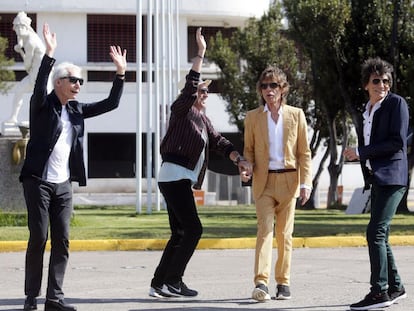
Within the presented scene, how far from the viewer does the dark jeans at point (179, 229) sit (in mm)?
9094

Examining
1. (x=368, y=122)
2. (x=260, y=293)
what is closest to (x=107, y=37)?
(x=260, y=293)

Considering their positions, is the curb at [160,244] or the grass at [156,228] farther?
the grass at [156,228]

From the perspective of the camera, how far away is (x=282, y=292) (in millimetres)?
8922

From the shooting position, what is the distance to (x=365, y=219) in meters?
20.7

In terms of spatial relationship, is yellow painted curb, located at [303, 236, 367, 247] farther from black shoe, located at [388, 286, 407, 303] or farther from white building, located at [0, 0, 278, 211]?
white building, located at [0, 0, 278, 211]

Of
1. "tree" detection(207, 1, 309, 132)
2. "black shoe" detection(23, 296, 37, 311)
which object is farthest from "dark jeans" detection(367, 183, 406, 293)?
"tree" detection(207, 1, 309, 132)

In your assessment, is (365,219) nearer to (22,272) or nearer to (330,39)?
(330,39)

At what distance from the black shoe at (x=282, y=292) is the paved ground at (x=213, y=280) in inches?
3.1

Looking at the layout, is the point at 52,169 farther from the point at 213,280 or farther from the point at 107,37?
the point at 107,37

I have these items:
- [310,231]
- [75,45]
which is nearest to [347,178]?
[75,45]

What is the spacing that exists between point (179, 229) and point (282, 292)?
1.06 meters

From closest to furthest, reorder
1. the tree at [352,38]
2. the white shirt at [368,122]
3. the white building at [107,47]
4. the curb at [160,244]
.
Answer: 1. the white shirt at [368,122]
2. the curb at [160,244]
3. the tree at [352,38]
4. the white building at [107,47]

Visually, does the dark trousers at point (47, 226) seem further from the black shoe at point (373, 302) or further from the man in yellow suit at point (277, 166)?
the black shoe at point (373, 302)

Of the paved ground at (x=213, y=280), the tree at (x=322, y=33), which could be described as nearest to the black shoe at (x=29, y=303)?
the paved ground at (x=213, y=280)
